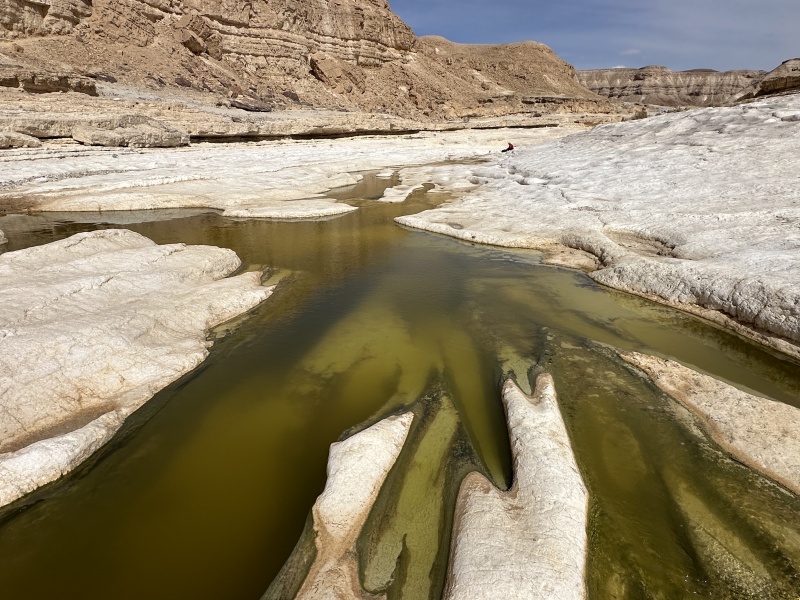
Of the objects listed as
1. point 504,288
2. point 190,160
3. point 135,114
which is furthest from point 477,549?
point 135,114

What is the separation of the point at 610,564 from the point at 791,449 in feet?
8.34

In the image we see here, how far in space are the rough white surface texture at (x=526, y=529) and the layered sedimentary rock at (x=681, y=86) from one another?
596ft

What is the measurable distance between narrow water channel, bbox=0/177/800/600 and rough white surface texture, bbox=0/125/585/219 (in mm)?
10307

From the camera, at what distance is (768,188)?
12.1 meters

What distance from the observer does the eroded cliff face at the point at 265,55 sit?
41.3 meters

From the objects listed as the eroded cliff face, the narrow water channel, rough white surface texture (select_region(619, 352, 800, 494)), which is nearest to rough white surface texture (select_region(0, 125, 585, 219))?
the narrow water channel

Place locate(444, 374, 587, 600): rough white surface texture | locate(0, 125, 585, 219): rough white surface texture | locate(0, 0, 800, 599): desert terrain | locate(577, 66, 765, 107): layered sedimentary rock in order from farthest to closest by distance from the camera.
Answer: locate(577, 66, 765, 107): layered sedimentary rock, locate(0, 125, 585, 219): rough white surface texture, locate(0, 0, 800, 599): desert terrain, locate(444, 374, 587, 600): rough white surface texture

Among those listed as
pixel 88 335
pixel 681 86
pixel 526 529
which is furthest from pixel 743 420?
pixel 681 86

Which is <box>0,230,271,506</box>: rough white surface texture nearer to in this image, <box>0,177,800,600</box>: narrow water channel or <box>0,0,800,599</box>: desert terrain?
<box>0,0,800,599</box>: desert terrain

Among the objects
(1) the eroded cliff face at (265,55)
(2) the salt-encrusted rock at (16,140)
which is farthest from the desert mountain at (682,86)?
(2) the salt-encrusted rock at (16,140)

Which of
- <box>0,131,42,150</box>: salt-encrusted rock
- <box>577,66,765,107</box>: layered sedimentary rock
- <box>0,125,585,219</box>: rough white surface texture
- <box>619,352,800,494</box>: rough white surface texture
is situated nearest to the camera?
<box>619,352,800,494</box>: rough white surface texture

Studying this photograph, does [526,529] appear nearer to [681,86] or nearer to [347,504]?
[347,504]

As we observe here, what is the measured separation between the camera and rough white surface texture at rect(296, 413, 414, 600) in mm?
3201

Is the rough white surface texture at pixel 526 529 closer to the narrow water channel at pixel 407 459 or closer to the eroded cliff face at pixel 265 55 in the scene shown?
the narrow water channel at pixel 407 459
